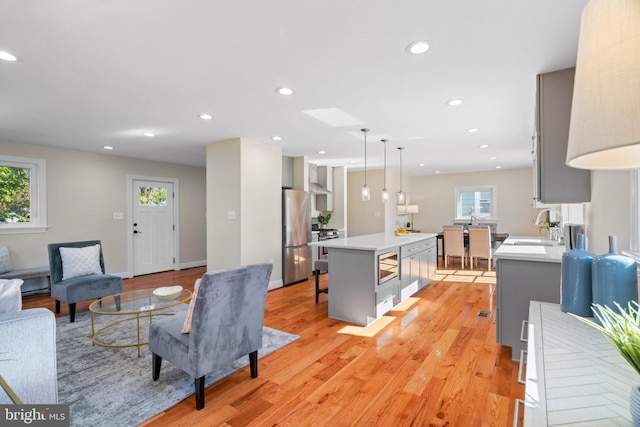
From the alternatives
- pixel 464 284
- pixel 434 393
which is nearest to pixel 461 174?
pixel 464 284

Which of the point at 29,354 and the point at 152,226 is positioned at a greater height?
the point at 152,226

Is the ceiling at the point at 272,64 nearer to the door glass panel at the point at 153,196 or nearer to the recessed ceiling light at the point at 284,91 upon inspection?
the recessed ceiling light at the point at 284,91

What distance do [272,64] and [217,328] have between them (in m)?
1.90

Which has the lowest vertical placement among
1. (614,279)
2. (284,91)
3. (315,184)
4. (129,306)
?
(129,306)

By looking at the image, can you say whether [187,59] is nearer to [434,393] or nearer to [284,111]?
[284,111]

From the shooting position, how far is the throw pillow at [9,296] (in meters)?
1.79

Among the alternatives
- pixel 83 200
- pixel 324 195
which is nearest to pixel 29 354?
pixel 83 200

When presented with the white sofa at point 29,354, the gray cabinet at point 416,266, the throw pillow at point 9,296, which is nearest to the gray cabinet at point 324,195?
the gray cabinet at point 416,266

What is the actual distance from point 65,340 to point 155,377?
1.44m

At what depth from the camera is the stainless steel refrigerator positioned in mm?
5324

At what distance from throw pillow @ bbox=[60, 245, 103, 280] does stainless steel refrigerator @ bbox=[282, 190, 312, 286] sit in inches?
103

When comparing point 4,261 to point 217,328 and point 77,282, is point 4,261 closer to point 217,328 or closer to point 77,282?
point 77,282

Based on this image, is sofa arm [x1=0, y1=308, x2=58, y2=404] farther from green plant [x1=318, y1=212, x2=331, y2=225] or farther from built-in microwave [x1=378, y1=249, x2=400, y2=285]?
green plant [x1=318, y1=212, x2=331, y2=225]

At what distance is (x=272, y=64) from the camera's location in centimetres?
229
